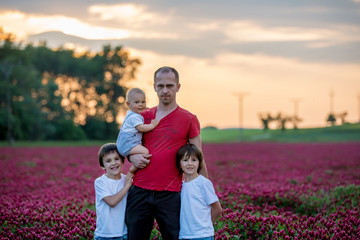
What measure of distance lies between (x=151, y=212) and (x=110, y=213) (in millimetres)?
520

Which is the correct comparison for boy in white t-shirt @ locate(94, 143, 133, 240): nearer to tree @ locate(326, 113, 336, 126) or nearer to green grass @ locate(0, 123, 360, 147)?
green grass @ locate(0, 123, 360, 147)

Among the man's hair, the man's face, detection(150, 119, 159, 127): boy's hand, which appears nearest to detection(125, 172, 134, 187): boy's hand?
detection(150, 119, 159, 127): boy's hand

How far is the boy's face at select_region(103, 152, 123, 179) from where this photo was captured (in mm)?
5297

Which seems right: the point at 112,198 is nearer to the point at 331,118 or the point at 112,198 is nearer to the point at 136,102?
the point at 136,102

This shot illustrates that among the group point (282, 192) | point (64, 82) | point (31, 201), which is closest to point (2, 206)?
point (31, 201)

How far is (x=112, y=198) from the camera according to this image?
5.08 m

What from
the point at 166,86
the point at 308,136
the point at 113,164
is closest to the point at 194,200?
the point at 113,164

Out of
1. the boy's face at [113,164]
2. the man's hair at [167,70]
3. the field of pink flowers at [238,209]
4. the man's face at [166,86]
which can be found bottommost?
the field of pink flowers at [238,209]

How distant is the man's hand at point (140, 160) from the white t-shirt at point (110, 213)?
1.64 feet

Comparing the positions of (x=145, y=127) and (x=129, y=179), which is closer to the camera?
(x=145, y=127)

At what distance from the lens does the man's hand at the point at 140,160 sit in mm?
4883

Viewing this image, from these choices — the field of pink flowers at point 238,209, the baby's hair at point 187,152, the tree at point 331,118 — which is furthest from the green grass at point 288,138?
the baby's hair at point 187,152

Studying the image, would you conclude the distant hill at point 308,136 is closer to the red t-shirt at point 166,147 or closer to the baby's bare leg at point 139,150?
the red t-shirt at point 166,147

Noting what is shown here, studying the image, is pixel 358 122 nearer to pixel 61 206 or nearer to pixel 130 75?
pixel 130 75
